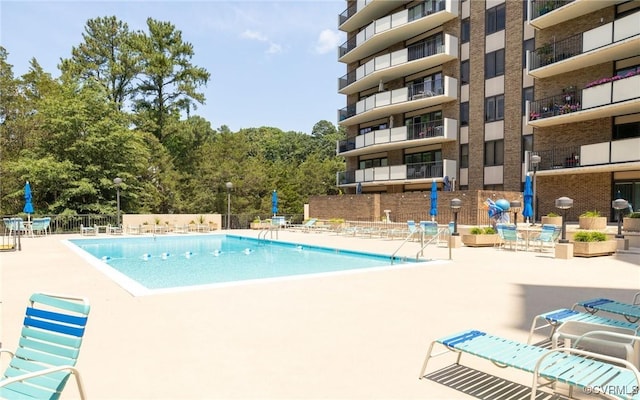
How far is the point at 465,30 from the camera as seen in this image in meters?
27.5

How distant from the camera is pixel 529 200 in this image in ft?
58.4

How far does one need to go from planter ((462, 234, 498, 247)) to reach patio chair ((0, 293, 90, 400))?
15727 mm

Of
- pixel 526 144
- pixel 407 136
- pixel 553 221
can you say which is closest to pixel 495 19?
pixel 526 144

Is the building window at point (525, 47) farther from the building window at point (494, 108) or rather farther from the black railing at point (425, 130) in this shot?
the black railing at point (425, 130)

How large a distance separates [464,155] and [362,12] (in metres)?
14.6

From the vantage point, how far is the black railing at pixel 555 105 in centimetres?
2073

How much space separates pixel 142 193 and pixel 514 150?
2625 cm

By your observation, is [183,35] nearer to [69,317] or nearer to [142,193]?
[142,193]

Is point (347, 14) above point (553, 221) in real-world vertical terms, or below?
above

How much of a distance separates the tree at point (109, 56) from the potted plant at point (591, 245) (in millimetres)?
35298

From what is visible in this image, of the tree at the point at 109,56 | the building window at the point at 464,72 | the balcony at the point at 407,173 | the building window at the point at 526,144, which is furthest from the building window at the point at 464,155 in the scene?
the tree at the point at 109,56

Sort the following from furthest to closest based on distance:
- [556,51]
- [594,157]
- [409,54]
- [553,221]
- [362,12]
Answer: [362,12]
[409,54]
[556,51]
[594,157]
[553,221]

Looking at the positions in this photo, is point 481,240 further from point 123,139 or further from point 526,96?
point 123,139

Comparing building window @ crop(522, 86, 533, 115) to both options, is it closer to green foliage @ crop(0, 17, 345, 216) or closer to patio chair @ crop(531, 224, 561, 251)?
patio chair @ crop(531, 224, 561, 251)
